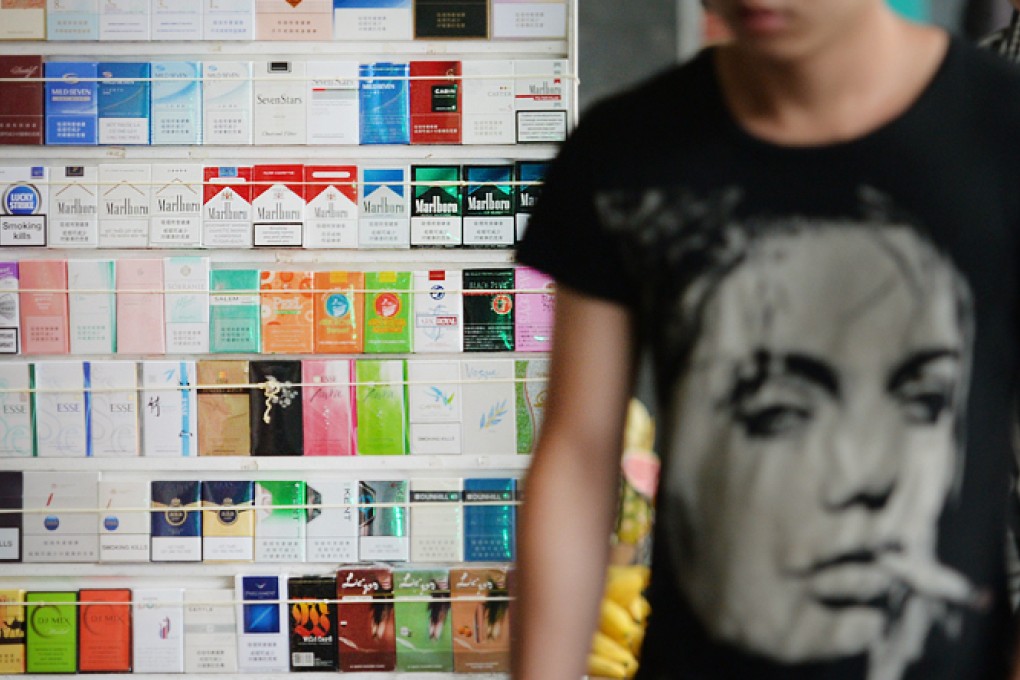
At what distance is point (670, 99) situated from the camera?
78 centimetres

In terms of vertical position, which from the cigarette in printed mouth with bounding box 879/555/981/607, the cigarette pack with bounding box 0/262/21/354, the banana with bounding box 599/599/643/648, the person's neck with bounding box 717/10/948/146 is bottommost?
the banana with bounding box 599/599/643/648

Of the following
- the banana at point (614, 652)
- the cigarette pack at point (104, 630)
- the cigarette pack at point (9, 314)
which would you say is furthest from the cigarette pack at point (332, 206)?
the banana at point (614, 652)

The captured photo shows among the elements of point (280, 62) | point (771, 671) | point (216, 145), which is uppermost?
point (280, 62)

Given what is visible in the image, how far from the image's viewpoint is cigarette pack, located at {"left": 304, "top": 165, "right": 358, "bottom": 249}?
2.50m

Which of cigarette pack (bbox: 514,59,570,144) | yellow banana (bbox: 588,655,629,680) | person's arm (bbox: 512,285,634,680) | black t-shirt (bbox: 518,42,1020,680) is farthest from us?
cigarette pack (bbox: 514,59,570,144)

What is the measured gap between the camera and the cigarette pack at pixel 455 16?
249 cm

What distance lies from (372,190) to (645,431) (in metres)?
0.86

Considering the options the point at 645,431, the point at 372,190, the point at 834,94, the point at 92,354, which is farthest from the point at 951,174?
the point at 92,354

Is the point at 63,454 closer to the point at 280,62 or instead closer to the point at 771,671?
the point at 280,62

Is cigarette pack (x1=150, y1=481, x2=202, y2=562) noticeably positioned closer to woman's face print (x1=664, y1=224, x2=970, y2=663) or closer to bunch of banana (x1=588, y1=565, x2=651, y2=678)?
bunch of banana (x1=588, y1=565, x2=651, y2=678)

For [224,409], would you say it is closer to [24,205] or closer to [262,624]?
[262,624]

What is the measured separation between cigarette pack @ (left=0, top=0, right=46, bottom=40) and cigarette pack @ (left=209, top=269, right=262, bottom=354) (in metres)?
0.73

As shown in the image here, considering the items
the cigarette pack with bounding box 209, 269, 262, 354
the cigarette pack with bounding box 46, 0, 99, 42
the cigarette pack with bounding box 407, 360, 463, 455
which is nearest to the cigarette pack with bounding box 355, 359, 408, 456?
the cigarette pack with bounding box 407, 360, 463, 455

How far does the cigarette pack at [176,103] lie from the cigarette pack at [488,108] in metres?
0.64
